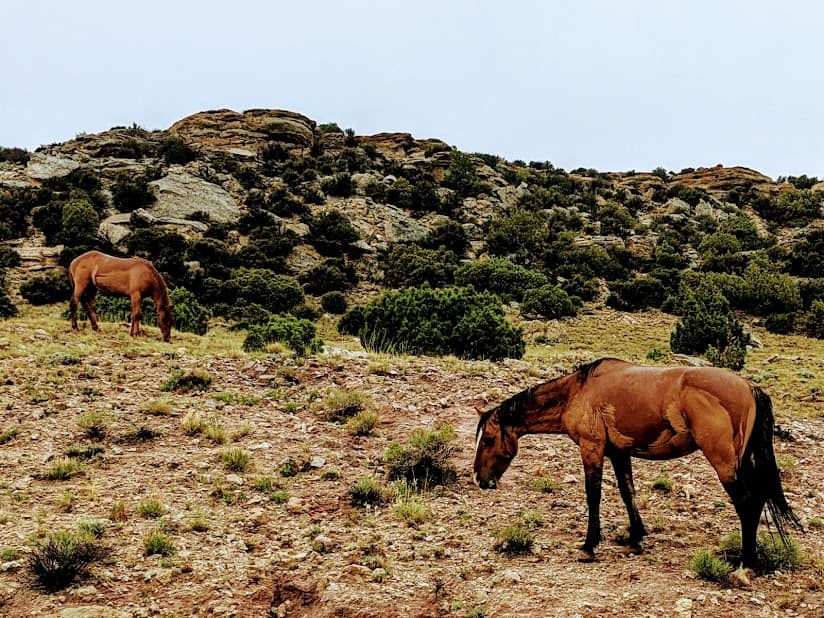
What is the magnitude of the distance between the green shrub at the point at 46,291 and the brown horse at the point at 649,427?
25548 millimetres

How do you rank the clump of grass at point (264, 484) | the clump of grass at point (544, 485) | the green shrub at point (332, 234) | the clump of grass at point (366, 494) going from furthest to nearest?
the green shrub at point (332, 234)
the clump of grass at point (544, 485)
the clump of grass at point (264, 484)
the clump of grass at point (366, 494)

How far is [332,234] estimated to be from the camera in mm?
41656

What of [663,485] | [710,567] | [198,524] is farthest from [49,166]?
[710,567]

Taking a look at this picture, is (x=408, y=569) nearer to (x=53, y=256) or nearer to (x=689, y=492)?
(x=689, y=492)

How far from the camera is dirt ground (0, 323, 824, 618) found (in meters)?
5.33

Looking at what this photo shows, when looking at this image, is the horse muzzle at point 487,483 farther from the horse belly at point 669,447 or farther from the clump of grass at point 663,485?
the clump of grass at point 663,485

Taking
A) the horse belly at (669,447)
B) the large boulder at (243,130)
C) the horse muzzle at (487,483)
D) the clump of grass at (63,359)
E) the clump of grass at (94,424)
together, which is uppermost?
the large boulder at (243,130)

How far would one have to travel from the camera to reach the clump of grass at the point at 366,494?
7.61 m

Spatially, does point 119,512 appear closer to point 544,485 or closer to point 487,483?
point 487,483

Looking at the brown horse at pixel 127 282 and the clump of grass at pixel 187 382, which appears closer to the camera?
the clump of grass at pixel 187 382

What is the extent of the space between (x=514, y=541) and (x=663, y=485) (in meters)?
2.98

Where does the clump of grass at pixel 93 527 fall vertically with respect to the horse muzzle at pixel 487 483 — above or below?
below

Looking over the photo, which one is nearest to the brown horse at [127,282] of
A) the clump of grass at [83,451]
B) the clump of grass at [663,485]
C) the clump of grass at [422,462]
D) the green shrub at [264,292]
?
the clump of grass at [83,451]

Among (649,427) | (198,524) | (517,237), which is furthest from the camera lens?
(517,237)
